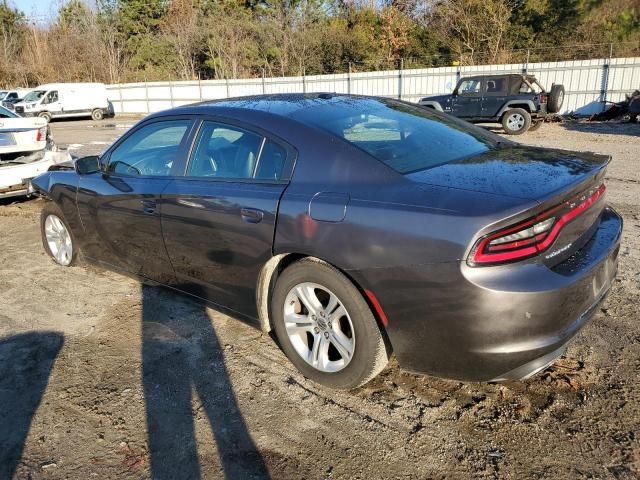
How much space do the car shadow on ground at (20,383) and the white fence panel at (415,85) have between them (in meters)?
20.2

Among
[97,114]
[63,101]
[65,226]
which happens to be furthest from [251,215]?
[97,114]

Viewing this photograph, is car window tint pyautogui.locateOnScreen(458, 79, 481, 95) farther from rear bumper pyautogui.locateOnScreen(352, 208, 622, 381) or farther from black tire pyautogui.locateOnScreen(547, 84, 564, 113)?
rear bumper pyautogui.locateOnScreen(352, 208, 622, 381)

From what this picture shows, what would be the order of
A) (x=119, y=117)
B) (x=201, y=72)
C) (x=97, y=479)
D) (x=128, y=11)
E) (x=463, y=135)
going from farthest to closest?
(x=128, y=11), (x=201, y=72), (x=119, y=117), (x=463, y=135), (x=97, y=479)

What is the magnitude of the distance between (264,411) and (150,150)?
90.0 inches

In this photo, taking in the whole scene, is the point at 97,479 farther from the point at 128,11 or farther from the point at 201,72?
the point at 128,11

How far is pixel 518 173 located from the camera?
2680 mm

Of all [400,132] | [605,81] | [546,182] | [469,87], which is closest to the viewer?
[546,182]

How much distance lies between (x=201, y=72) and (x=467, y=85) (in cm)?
2776

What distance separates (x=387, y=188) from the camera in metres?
2.59

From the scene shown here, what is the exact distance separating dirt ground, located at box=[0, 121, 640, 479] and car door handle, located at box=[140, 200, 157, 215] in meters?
0.82

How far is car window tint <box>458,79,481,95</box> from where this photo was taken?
631 inches

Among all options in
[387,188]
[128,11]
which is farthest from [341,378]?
[128,11]

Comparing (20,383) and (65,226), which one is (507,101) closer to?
(65,226)

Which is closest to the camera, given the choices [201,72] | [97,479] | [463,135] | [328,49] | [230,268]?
[97,479]
